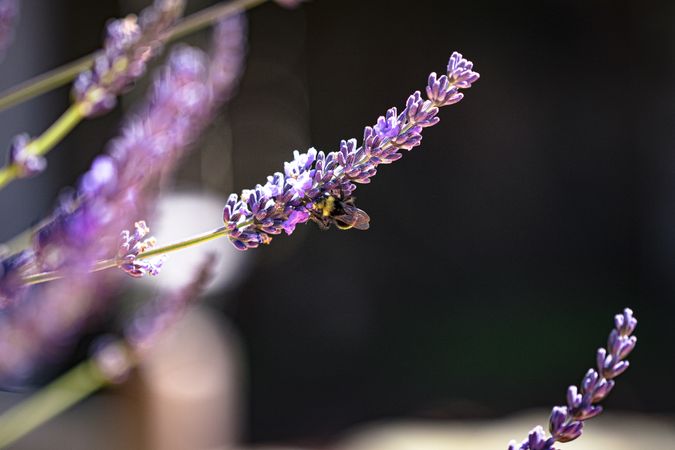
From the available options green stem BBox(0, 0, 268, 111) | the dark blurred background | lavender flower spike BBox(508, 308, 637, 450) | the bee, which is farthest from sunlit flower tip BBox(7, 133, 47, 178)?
the dark blurred background

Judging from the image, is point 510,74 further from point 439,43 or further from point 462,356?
point 462,356

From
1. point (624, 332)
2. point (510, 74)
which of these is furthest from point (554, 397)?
point (624, 332)

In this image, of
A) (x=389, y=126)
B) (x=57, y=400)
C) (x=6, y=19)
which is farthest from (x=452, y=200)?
(x=389, y=126)

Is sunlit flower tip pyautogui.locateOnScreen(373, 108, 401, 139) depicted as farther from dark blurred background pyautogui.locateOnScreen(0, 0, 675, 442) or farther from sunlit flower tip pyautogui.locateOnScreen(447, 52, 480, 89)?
dark blurred background pyautogui.locateOnScreen(0, 0, 675, 442)

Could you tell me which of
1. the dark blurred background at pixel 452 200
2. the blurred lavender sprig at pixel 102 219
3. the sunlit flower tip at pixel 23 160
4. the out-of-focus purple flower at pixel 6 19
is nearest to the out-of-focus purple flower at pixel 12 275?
the blurred lavender sprig at pixel 102 219

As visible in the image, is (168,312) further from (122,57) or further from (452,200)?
(452,200)
